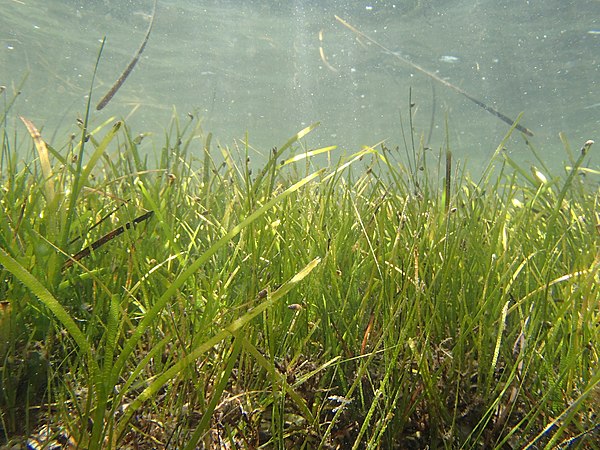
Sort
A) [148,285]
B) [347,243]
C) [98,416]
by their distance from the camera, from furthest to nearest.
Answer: [347,243]
[148,285]
[98,416]

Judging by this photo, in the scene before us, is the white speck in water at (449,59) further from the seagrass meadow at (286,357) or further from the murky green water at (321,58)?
the seagrass meadow at (286,357)

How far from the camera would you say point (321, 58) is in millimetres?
23828

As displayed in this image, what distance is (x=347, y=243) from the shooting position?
6.63 ft

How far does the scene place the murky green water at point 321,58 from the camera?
18625 mm

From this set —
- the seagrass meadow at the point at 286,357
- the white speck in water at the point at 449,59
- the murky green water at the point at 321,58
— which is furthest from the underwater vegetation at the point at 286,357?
the white speck in water at the point at 449,59

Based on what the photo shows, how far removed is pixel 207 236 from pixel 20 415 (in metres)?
1.32

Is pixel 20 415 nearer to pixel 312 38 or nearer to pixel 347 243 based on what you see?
pixel 347 243

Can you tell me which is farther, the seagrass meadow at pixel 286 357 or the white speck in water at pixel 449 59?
the white speck in water at pixel 449 59

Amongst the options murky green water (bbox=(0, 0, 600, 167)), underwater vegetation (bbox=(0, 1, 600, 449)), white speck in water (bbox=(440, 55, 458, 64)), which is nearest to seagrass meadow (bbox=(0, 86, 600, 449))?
underwater vegetation (bbox=(0, 1, 600, 449))

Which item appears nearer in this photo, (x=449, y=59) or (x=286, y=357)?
(x=286, y=357)

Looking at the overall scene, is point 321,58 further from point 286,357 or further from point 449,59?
point 286,357

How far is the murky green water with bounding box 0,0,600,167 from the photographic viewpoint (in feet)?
61.1

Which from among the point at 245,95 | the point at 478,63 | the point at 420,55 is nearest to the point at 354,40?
the point at 420,55

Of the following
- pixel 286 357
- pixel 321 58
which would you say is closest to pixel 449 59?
pixel 321 58
